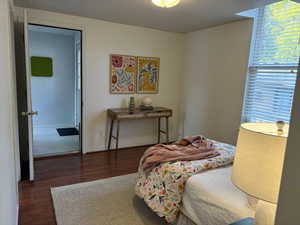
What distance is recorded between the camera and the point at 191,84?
14.9 ft

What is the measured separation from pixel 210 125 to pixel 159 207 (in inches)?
95.3

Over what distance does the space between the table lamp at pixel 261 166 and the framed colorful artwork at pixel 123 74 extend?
3.31 metres

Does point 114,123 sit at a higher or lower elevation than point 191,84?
lower

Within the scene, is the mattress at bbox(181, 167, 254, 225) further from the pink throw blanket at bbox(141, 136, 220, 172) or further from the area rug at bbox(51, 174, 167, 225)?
the area rug at bbox(51, 174, 167, 225)

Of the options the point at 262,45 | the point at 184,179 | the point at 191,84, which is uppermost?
the point at 262,45

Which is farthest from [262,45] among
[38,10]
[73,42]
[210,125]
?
[73,42]

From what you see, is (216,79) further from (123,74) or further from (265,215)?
(265,215)

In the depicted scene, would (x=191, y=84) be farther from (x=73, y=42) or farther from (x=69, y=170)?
(x=73, y=42)

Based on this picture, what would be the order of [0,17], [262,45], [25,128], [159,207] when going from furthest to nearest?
[25,128], [262,45], [159,207], [0,17]

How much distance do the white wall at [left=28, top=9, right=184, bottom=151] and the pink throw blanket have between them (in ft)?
6.37

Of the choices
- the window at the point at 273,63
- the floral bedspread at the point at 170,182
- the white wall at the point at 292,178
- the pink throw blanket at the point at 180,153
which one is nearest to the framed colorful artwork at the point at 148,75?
the window at the point at 273,63

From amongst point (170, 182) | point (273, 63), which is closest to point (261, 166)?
point (170, 182)

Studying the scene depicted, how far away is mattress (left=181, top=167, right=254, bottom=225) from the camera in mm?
1492

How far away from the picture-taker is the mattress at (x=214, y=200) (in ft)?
4.90
